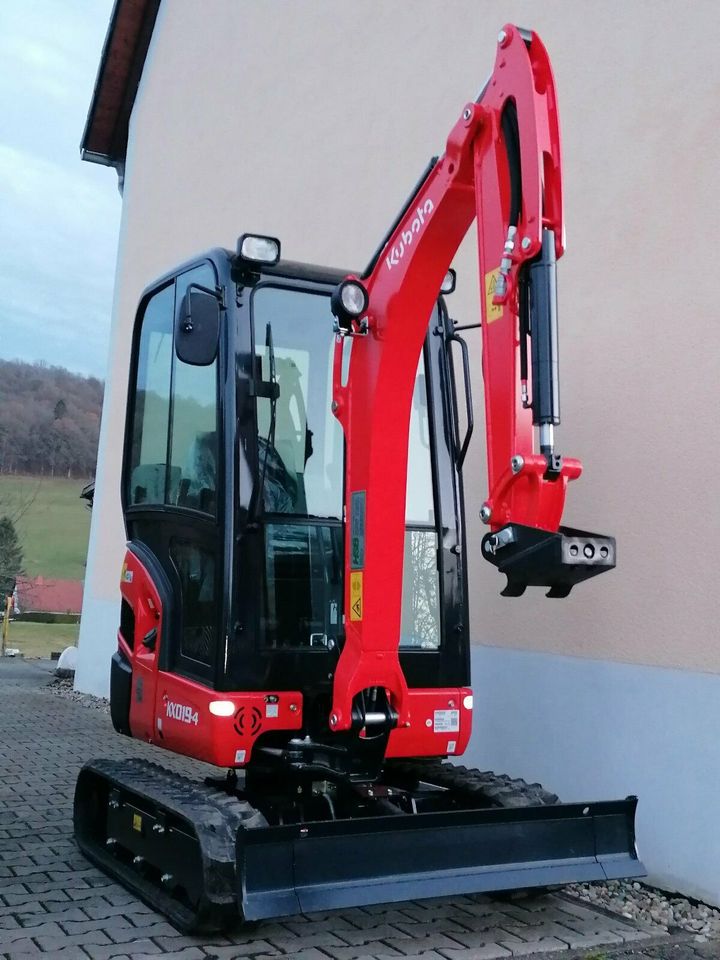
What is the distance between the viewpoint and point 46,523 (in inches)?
1479

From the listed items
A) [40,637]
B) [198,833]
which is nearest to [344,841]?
[198,833]

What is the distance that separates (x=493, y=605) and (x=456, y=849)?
2554 millimetres

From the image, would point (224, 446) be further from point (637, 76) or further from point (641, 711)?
point (637, 76)

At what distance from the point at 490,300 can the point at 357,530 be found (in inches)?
44.5

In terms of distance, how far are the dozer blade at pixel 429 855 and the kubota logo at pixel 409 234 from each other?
84.9 inches

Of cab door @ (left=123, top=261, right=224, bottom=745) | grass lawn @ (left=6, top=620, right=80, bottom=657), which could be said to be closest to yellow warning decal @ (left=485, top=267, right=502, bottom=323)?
cab door @ (left=123, top=261, right=224, bottom=745)

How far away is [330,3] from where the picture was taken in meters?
9.43

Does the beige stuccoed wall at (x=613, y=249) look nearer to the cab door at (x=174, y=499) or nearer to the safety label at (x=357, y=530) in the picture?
the safety label at (x=357, y=530)

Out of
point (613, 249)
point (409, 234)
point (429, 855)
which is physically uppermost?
point (613, 249)

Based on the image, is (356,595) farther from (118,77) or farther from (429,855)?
(118,77)

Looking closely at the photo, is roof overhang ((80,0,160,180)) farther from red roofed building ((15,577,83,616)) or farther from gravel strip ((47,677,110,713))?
red roofed building ((15,577,83,616))

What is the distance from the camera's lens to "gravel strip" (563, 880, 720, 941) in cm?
468

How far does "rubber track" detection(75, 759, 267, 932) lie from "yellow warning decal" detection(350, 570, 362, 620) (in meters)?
0.85

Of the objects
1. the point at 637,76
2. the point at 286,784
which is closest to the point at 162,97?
the point at 637,76
